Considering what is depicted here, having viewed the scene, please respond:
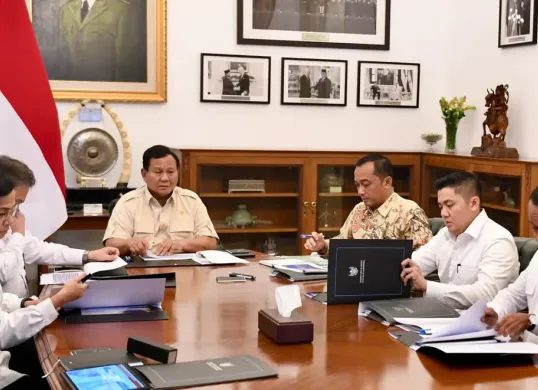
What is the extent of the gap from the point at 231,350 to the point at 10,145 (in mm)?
2666

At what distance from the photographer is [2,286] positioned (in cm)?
262

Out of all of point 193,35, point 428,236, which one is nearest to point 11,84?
point 193,35

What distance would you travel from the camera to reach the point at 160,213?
13.4 ft

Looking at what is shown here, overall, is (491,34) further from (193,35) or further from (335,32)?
(193,35)

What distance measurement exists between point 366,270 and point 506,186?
244 cm

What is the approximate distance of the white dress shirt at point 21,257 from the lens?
2.62m

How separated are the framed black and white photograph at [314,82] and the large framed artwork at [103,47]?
1017 mm

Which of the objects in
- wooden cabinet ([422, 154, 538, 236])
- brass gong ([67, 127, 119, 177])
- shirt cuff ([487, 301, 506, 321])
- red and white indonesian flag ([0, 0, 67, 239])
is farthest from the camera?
brass gong ([67, 127, 119, 177])

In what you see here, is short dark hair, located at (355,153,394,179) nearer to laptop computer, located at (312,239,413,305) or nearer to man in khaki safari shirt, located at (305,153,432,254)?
man in khaki safari shirt, located at (305,153,432,254)

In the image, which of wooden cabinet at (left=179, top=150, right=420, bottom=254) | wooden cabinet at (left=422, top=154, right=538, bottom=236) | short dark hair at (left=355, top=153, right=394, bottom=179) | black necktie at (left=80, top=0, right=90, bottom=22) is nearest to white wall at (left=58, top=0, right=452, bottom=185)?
wooden cabinet at (left=179, top=150, right=420, bottom=254)

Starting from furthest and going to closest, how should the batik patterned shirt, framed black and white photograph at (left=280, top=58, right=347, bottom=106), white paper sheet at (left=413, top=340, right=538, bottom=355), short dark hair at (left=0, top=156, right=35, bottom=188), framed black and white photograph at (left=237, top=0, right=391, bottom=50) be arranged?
framed black and white photograph at (left=280, top=58, right=347, bottom=106) < framed black and white photograph at (left=237, top=0, right=391, bottom=50) < the batik patterned shirt < short dark hair at (left=0, top=156, right=35, bottom=188) < white paper sheet at (left=413, top=340, right=538, bottom=355)

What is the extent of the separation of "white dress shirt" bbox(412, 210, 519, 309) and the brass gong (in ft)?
9.43

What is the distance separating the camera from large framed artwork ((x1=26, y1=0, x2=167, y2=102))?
535 cm

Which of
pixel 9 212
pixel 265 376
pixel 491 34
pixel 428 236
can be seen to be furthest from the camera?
pixel 491 34
